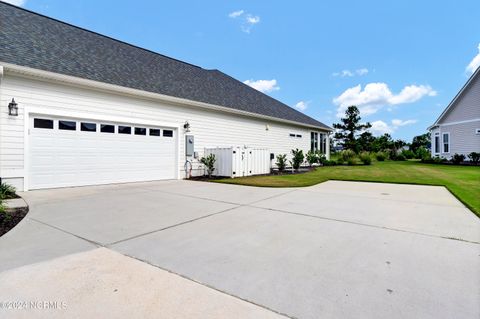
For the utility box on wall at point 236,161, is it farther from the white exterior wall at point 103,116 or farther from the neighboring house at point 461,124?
the neighboring house at point 461,124

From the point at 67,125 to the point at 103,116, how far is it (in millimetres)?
1098

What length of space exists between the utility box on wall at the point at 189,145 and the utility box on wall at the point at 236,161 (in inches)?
32.2

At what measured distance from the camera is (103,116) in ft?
28.1

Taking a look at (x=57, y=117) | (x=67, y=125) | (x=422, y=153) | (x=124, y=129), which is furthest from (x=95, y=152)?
(x=422, y=153)

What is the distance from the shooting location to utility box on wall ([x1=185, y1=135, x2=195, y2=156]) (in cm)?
1103

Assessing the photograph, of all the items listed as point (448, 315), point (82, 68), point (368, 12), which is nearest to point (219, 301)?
point (448, 315)

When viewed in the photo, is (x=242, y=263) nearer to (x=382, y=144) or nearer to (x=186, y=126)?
(x=186, y=126)

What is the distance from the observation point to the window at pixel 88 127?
8188 mm

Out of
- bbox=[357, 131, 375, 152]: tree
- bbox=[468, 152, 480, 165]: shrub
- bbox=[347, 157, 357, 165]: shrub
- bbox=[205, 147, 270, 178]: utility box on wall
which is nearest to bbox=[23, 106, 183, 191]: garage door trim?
bbox=[205, 147, 270, 178]: utility box on wall

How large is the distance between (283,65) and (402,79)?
9631 mm

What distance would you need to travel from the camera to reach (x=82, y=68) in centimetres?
839

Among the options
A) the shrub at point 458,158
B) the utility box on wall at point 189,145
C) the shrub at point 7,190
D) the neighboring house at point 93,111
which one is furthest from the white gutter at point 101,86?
the shrub at point 458,158

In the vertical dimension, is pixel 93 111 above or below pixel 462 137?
below

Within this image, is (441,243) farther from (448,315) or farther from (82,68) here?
(82,68)
